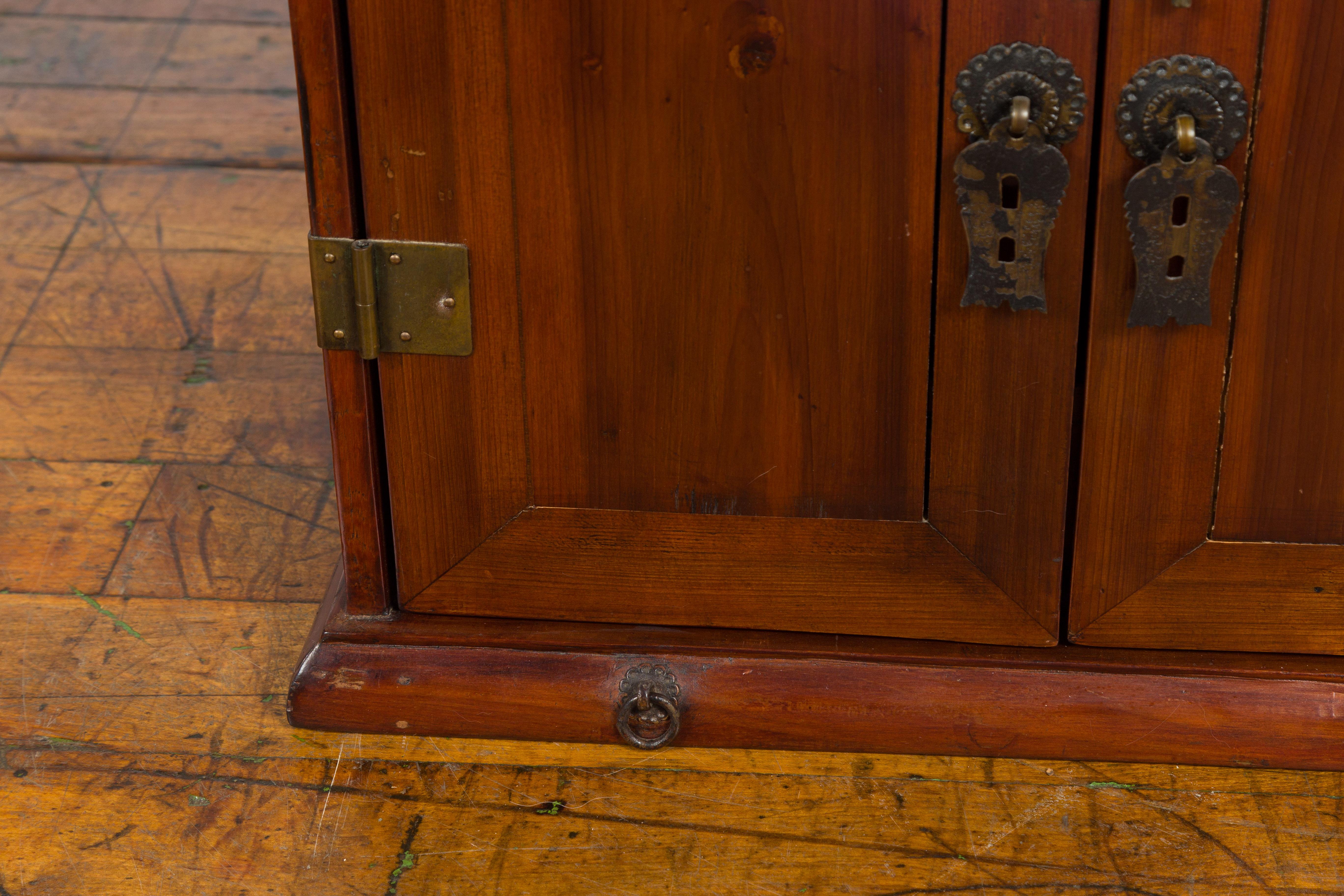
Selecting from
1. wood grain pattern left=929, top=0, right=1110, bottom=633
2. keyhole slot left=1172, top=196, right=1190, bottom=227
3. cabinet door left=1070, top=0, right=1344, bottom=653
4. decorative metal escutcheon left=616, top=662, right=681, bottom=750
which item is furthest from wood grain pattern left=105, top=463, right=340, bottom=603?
keyhole slot left=1172, top=196, right=1190, bottom=227

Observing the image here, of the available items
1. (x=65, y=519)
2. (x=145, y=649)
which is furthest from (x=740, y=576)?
(x=65, y=519)

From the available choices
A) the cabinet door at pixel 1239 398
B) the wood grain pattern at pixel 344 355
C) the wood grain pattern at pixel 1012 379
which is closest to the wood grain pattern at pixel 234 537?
the wood grain pattern at pixel 344 355

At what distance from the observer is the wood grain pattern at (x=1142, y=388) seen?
3.43 ft

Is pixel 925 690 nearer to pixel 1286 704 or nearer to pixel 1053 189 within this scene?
pixel 1286 704

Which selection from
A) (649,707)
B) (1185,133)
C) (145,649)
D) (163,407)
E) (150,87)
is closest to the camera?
(1185,133)

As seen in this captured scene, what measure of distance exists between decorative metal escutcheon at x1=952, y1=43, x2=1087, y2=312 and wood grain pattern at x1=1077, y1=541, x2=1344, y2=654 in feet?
0.91

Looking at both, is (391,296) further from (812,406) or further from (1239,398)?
(1239,398)

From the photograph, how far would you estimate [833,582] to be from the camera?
1.28m

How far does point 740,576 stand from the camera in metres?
1.29

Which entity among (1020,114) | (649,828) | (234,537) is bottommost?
(649,828)

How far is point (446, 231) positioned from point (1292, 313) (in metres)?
0.64

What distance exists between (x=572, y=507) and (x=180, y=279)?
42.3 inches

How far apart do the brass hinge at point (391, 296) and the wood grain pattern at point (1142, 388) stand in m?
0.49

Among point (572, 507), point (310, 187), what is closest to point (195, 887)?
point (572, 507)
